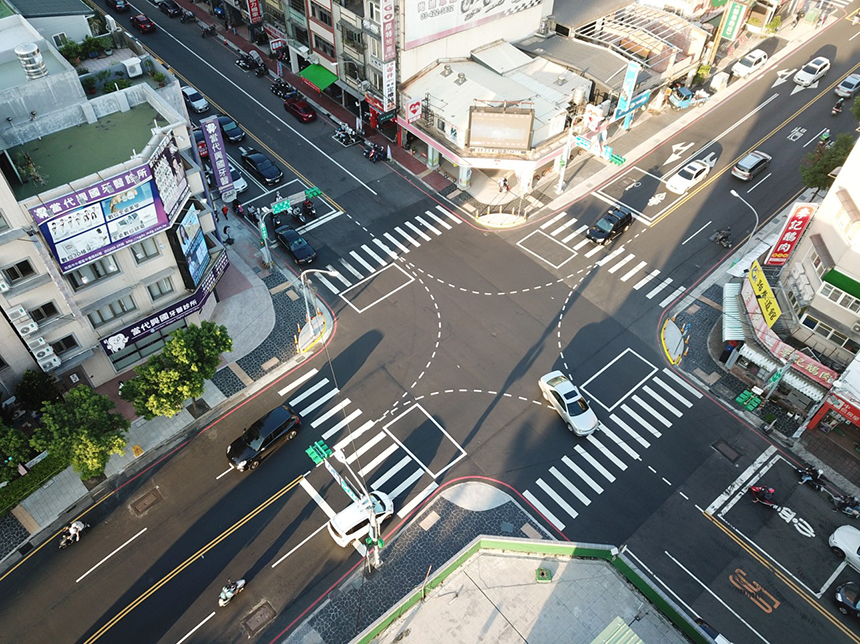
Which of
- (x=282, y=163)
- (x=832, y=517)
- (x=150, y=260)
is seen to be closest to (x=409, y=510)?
(x=150, y=260)

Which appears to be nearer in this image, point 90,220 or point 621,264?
point 90,220

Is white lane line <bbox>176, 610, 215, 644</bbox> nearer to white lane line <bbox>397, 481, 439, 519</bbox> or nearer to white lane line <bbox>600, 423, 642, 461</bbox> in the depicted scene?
white lane line <bbox>397, 481, 439, 519</bbox>

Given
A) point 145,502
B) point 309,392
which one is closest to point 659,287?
point 309,392

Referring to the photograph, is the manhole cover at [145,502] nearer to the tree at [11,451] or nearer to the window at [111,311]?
the tree at [11,451]

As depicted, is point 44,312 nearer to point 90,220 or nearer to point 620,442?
point 90,220

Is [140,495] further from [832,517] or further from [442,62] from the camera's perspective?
[442,62]

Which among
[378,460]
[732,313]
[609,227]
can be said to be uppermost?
[732,313]
